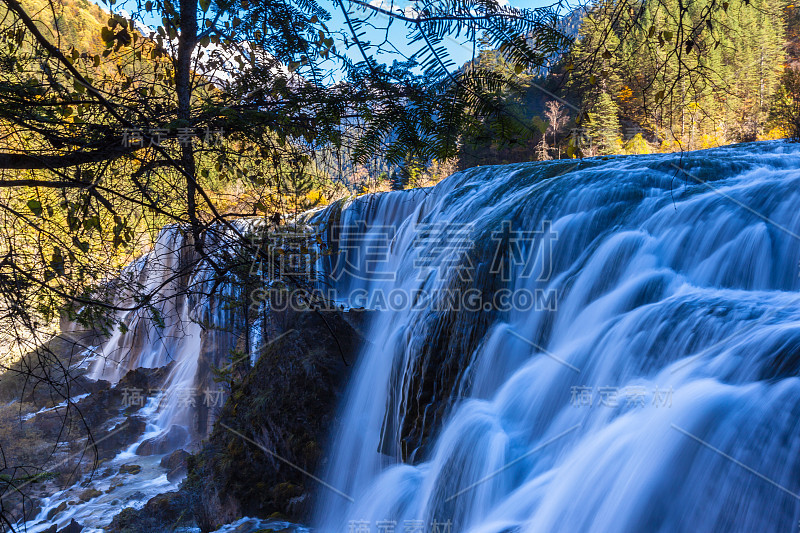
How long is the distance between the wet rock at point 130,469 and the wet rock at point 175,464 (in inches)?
17.4

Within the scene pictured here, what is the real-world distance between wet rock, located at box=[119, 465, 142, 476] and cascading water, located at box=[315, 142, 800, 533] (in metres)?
5.68

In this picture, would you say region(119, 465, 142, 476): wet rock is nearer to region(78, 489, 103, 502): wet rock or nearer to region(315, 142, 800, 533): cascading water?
region(78, 489, 103, 502): wet rock

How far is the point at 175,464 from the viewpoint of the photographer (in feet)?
32.1

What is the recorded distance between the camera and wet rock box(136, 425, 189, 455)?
11.0 meters

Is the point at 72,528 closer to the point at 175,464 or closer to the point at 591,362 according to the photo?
the point at 175,464

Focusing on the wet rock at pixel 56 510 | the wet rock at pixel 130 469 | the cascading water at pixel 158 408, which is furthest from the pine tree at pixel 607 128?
the wet rock at pixel 56 510

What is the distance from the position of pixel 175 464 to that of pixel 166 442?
1.68 m

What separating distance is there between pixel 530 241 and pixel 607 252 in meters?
0.86

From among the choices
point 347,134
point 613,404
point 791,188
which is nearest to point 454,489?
point 613,404

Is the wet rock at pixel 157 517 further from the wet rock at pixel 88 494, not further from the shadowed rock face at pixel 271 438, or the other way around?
the wet rock at pixel 88 494

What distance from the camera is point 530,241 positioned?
19.5ft

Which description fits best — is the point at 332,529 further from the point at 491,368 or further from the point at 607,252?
the point at 607,252

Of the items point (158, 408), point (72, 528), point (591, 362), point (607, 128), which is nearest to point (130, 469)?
point (72, 528)

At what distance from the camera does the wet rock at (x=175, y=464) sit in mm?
9375
